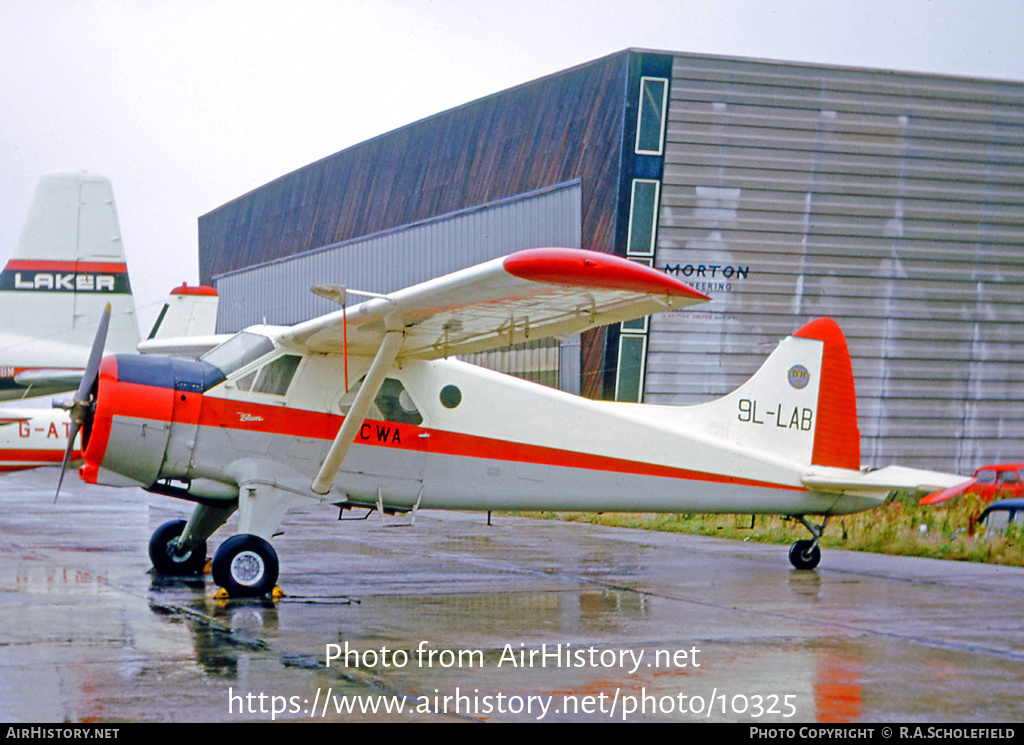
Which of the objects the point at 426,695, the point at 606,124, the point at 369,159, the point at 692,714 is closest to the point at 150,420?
the point at 426,695

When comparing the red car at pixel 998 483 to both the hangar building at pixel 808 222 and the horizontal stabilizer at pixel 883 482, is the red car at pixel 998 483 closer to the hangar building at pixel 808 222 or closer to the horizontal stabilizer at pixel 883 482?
the hangar building at pixel 808 222

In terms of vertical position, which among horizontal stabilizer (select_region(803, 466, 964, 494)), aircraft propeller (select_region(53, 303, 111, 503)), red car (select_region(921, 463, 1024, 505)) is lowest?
red car (select_region(921, 463, 1024, 505))

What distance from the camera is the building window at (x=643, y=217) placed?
24953 mm

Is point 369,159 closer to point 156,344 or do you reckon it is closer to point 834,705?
point 156,344

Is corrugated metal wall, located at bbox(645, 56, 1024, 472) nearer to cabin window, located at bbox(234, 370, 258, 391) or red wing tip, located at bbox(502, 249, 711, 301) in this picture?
cabin window, located at bbox(234, 370, 258, 391)

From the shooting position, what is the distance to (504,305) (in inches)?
332

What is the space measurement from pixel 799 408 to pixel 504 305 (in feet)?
15.8

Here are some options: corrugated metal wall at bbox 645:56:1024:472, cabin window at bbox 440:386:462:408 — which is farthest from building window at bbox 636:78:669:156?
cabin window at bbox 440:386:462:408

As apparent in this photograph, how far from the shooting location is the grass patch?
43.1 feet

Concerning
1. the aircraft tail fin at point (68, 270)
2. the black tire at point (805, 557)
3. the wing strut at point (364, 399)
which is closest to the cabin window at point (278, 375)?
the wing strut at point (364, 399)

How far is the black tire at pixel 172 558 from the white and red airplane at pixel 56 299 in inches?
291

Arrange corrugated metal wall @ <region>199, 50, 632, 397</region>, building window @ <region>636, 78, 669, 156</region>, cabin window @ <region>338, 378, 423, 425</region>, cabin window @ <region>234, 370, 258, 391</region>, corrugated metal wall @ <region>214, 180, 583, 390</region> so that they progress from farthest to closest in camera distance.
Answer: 1. corrugated metal wall @ <region>214, 180, 583, 390</region>
2. corrugated metal wall @ <region>199, 50, 632, 397</region>
3. building window @ <region>636, 78, 669, 156</region>
4. cabin window @ <region>338, 378, 423, 425</region>
5. cabin window @ <region>234, 370, 258, 391</region>

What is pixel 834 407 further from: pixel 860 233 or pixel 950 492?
pixel 860 233

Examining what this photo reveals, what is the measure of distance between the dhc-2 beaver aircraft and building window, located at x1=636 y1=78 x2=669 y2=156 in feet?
46.0
